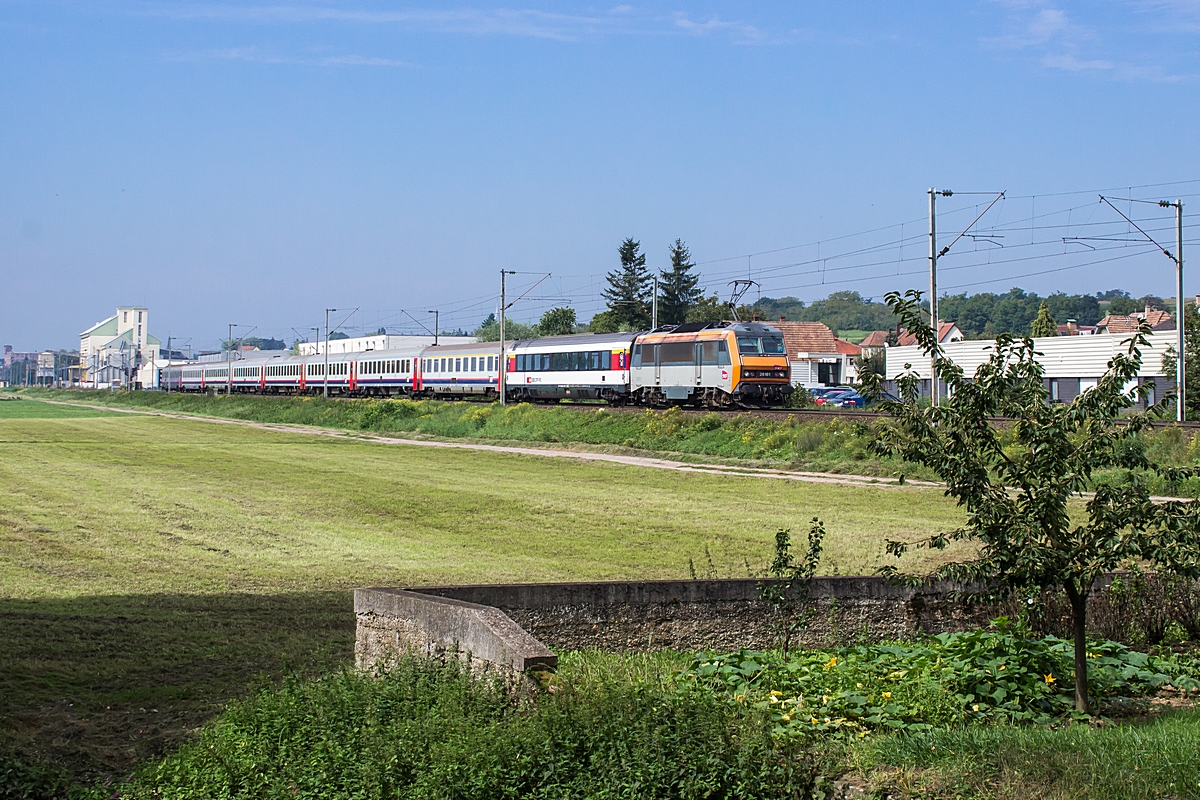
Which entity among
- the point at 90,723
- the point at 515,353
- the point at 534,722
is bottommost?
the point at 90,723

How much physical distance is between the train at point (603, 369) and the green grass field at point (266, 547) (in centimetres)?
850

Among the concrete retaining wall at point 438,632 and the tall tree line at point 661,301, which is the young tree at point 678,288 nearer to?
the tall tree line at point 661,301

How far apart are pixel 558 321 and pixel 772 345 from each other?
250 feet

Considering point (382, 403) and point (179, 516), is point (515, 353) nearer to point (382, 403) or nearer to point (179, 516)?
point (382, 403)

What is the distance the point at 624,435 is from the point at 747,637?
33.1 meters

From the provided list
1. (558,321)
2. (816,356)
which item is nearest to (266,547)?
(816,356)

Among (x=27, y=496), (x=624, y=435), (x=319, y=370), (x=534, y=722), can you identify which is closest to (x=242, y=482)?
(x=27, y=496)

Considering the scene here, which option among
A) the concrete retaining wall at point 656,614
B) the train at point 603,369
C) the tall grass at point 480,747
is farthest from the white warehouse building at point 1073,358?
the tall grass at point 480,747

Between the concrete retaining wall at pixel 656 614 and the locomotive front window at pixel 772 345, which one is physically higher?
the locomotive front window at pixel 772 345

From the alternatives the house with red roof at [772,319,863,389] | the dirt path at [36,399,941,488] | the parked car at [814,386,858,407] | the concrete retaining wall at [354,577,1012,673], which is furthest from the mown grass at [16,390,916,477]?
the house with red roof at [772,319,863,389]

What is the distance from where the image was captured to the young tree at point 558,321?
387 feet

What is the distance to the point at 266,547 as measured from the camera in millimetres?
20172

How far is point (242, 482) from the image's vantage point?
32219 mm

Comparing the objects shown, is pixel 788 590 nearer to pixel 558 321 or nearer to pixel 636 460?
pixel 636 460
